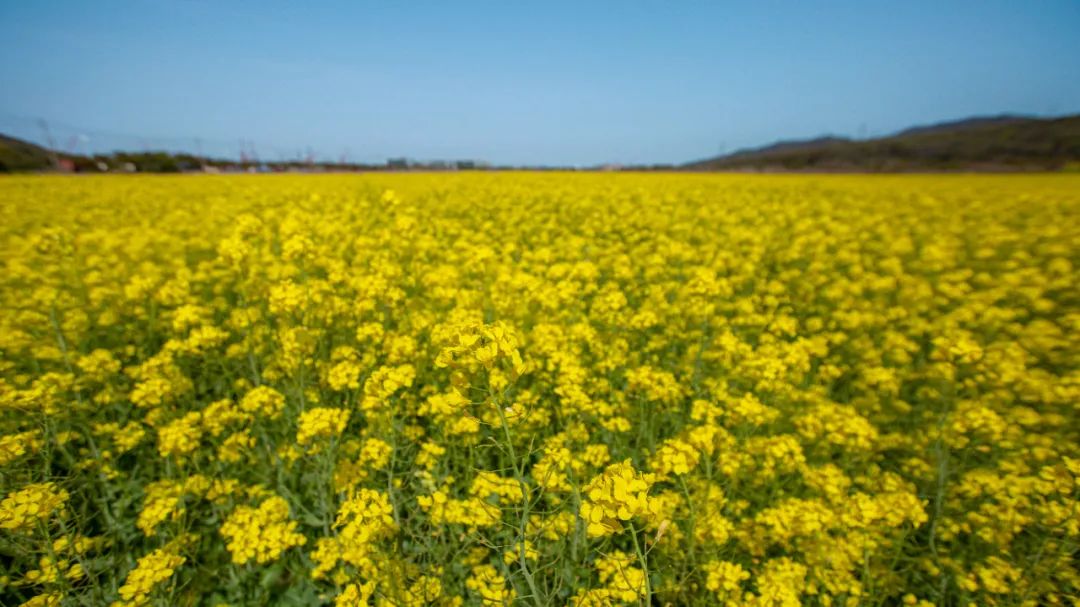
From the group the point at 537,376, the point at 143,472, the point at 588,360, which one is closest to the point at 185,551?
the point at 143,472

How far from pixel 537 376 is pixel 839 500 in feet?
6.70

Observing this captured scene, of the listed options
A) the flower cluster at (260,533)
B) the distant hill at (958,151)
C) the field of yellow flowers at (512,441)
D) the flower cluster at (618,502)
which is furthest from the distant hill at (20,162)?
the distant hill at (958,151)

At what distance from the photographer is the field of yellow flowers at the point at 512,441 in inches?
80.6

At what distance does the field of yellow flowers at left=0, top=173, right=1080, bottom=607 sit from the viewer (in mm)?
2047

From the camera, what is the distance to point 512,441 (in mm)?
2266

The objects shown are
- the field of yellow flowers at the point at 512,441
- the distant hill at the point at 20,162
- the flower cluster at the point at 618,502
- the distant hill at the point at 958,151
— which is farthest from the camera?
the distant hill at the point at 958,151

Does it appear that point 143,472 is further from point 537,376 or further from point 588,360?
point 588,360

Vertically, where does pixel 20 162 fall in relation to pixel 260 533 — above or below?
above

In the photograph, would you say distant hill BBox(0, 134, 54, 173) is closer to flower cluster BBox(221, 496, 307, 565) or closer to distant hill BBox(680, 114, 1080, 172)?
flower cluster BBox(221, 496, 307, 565)

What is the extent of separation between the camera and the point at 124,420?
3389mm

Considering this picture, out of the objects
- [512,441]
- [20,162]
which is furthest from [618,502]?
[20,162]

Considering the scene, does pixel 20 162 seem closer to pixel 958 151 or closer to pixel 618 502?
pixel 618 502

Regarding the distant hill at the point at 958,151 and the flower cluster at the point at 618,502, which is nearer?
the flower cluster at the point at 618,502

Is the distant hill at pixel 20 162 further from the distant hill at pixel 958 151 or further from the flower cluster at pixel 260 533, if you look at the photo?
the distant hill at pixel 958 151
